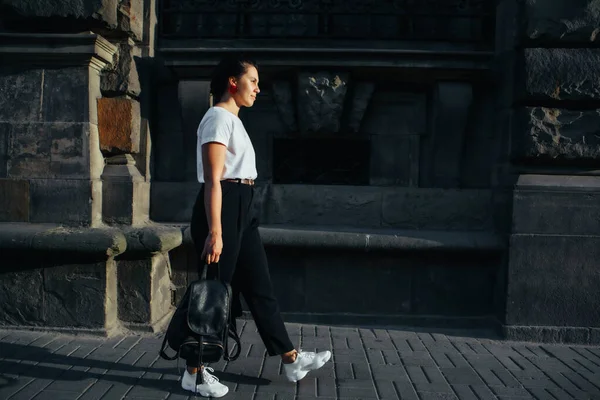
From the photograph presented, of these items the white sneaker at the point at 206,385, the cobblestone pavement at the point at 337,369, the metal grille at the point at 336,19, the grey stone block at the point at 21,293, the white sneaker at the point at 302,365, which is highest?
the metal grille at the point at 336,19

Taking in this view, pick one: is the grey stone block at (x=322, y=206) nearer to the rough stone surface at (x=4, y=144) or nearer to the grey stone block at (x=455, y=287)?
the grey stone block at (x=455, y=287)

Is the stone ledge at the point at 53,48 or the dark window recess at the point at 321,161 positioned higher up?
the stone ledge at the point at 53,48

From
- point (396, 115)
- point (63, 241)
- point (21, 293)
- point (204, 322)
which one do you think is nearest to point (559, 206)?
point (396, 115)

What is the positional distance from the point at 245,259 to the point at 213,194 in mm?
545

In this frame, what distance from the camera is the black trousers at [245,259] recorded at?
3.29m

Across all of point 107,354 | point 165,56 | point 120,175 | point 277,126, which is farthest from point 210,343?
point 165,56

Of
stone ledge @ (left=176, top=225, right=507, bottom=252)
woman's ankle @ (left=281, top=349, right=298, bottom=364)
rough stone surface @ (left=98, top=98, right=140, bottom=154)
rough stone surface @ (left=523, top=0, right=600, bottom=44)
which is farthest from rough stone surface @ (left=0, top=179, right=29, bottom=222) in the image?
rough stone surface @ (left=523, top=0, right=600, bottom=44)

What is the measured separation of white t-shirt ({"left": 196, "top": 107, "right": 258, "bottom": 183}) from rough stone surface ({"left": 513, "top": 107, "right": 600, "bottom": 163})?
2428 mm

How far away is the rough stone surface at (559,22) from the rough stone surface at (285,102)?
1.96 metres

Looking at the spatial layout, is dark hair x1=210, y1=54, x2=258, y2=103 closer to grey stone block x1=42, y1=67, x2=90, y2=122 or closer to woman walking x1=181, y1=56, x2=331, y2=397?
woman walking x1=181, y1=56, x2=331, y2=397

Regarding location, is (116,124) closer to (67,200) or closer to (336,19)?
(67,200)

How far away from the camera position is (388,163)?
5.15 meters

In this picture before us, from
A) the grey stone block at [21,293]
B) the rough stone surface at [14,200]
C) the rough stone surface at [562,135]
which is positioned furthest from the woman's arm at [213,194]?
the rough stone surface at [562,135]

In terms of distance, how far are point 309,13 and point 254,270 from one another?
254 centimetres
